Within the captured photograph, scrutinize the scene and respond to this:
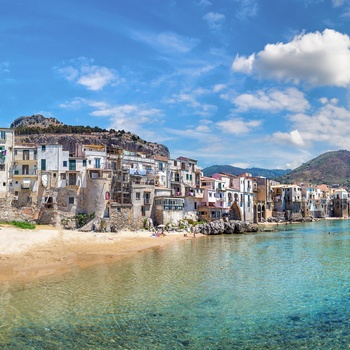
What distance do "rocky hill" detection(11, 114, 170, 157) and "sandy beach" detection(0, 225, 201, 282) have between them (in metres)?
108

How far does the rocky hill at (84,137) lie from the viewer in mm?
159250

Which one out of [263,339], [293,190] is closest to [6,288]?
[263,339]

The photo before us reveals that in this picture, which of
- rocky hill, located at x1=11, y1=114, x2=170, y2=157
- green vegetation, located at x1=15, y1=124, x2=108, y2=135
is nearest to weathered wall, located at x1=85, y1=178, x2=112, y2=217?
rocky hill, located at x1=11, y1=114, x2=170, y2=157

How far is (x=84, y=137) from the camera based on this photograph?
169m

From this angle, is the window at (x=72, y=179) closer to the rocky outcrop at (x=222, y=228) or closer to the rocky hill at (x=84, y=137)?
the rocky outcrop at (x=222, y=228)

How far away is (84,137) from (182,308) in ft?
515

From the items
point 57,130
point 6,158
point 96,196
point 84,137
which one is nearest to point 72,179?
point 96,196

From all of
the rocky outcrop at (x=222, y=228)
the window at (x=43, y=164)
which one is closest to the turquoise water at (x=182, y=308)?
the window at (x=43, y=164)

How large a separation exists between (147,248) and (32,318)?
2869 cm

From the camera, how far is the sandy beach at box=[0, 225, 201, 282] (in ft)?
96.8

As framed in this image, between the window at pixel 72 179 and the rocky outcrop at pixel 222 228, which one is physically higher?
the window at pixel 72 179

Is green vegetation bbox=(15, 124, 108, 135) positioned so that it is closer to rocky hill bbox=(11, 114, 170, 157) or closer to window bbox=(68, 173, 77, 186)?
rocky hill bbox=(11, 114, 170, 157)

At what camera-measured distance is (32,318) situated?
17.8 meters

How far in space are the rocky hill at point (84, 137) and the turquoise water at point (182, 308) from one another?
130 meters
